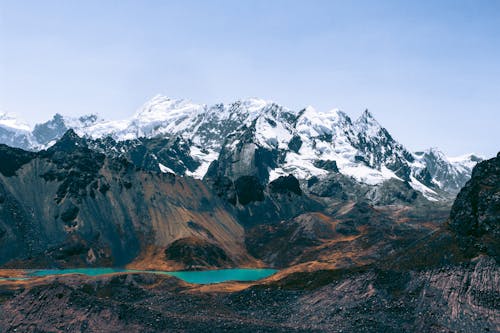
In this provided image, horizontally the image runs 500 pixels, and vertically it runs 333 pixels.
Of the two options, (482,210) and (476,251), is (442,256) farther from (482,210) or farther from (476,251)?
(482,210)

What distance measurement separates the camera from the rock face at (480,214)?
115231 millimetres

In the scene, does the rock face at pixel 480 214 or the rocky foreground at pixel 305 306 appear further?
the rock face at pixel 480 214

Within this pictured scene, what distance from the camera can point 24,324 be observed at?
306 ft

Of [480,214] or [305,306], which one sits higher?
[480,214]

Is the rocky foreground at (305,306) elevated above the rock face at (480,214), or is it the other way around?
the rock face at (480,214)

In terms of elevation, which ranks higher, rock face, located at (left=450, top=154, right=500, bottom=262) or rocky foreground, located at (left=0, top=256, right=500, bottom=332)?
rock face, located at (left=450, top=154, right=500, bottom=262)

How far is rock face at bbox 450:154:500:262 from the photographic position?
115231 millimetres

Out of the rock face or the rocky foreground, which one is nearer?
the rocky foreground

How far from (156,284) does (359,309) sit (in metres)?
61.7

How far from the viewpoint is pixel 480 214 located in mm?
124938

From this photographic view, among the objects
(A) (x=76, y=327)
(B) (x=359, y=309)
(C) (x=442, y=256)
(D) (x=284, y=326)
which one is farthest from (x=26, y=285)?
(C) (x=442, y=256)

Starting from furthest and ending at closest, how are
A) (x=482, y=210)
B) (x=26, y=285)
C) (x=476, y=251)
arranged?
1. (x=26, y=285)
2. (x=482, y=210)
3. (x=476, y=251)

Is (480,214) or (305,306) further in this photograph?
(480,214)

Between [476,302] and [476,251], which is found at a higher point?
[476,251]
